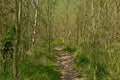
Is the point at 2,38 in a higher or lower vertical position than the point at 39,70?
higher

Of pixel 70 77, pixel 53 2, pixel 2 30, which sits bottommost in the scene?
pixel 70 77

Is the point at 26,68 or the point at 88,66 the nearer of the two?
the point at 26,68

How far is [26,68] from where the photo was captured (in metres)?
11.6

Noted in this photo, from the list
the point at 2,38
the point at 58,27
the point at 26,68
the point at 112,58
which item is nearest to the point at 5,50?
Result: the point at 2,38

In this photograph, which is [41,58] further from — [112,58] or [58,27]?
[58,27]

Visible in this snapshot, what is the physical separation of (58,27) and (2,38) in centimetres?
3549

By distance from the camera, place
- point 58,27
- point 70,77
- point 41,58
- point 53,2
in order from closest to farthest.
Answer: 1. point 70,77
2. point 41,58
3. point 53,2
4. point 58,27

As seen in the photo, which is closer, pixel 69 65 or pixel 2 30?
pixel 2 30

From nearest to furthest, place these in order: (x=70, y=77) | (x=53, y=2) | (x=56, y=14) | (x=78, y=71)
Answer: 1. (x=70, y=77)
2. (x=78, y=71)
3. (x=53, y=2)
4. (x=56, y=14)

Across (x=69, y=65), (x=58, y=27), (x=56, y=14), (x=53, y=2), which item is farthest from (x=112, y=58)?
(x=58, y=27)

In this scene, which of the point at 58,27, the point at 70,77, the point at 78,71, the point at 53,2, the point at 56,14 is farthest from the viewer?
the point at 58,27

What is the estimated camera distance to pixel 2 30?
11.2 m

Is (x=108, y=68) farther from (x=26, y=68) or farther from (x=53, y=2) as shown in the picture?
(x=53, y=2)

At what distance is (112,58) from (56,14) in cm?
2670
